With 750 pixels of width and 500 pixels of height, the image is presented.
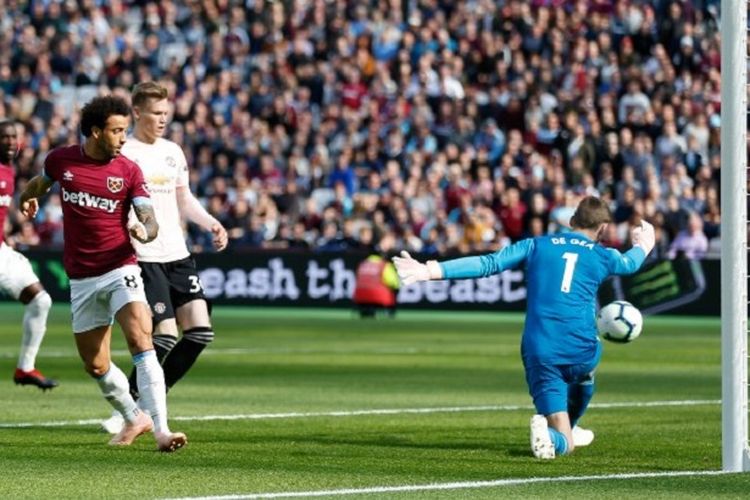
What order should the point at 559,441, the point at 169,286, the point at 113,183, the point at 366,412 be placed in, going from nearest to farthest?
the point at 559,441 < the point at 113,183 < the point at 169,286 < the point at 366,412

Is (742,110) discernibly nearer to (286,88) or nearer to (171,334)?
(171,334)

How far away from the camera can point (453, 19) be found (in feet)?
125

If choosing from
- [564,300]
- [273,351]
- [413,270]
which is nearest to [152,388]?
[413,270]

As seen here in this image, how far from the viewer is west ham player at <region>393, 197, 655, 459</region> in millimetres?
11391

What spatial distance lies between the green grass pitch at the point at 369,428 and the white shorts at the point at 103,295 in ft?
2.62

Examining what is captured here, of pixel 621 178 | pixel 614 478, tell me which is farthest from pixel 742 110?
pixel 621 178

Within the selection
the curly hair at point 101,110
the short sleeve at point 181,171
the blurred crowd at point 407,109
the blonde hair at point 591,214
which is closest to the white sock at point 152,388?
the curly hair at point 101,110

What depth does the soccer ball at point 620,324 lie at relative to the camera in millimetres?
11945

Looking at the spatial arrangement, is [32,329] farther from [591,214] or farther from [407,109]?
[407,109]

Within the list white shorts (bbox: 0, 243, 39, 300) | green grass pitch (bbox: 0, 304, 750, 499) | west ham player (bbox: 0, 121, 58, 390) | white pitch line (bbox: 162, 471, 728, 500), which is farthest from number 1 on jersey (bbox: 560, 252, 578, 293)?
white shorts (bbox: 0, 243, 39, 300)

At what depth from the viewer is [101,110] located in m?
11.2

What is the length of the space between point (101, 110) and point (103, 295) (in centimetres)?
113

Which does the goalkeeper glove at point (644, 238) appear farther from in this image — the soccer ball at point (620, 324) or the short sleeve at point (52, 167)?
the short sleeve at point (52, 167)

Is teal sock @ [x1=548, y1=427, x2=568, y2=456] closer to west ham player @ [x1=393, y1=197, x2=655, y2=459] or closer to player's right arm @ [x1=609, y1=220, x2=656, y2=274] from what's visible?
west ham player @ [x1=393, y1=197, x2=655, y2=459]
